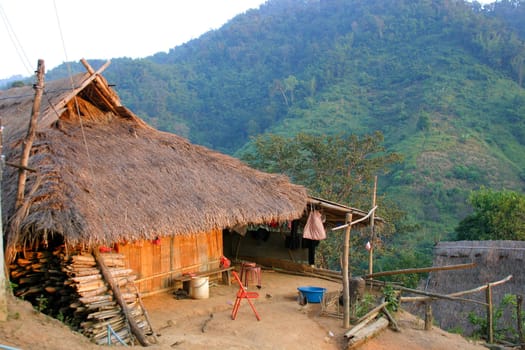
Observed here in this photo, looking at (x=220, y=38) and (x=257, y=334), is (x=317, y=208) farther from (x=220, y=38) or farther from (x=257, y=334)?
(x=220, y=38)

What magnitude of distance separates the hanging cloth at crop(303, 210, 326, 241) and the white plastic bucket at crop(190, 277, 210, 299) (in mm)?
3083

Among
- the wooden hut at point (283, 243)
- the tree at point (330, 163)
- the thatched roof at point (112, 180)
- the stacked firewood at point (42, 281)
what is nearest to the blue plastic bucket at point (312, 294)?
the thatched roof at point (112, 180)

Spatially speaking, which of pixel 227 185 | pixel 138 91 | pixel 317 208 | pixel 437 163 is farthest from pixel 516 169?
pixel 138 91

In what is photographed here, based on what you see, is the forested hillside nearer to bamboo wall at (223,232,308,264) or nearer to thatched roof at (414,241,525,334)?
thatched roof at (414,241,525,334)

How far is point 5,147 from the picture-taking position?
28.7ft

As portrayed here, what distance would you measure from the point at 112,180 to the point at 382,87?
38.0 metres

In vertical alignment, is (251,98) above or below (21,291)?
above

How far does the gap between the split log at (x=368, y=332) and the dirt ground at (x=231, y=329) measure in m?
0.11

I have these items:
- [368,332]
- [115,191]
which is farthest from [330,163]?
[115,191]

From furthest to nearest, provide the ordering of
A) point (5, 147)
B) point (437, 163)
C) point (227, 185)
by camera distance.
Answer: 1. point (437, 163)
2. point (227, 185)
3. point (5, 147)

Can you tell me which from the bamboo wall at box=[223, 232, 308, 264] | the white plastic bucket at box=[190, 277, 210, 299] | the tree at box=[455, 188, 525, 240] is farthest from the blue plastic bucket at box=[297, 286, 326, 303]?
the tree at box=[455, 188, 525, 240]

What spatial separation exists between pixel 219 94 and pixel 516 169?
95.4 feet

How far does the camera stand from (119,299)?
720 centimetres

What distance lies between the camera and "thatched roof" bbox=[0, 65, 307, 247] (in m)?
7.16
